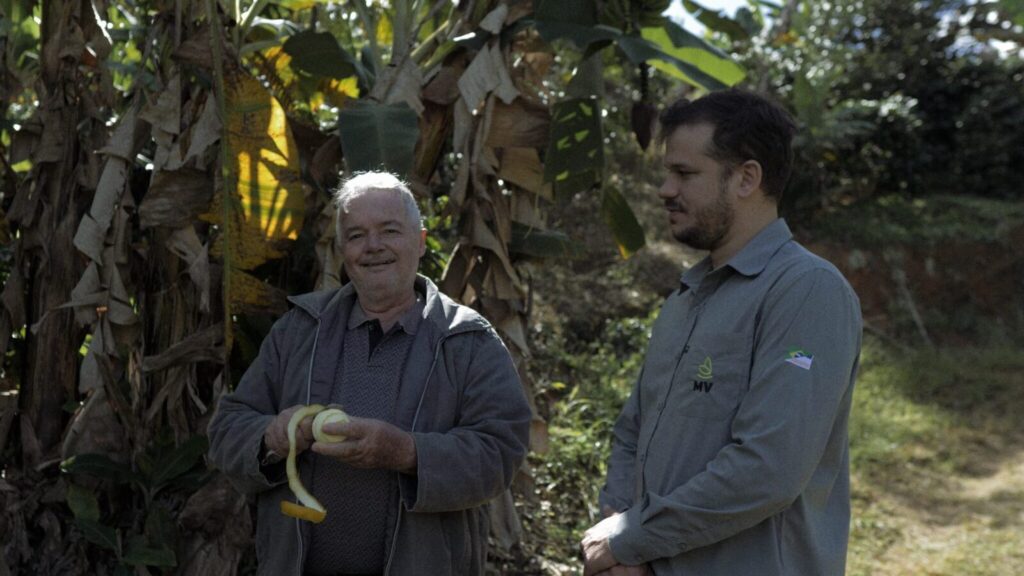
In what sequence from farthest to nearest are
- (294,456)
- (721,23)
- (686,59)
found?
(721,23) < (686,59) < (294,456)

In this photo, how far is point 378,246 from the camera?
8.07 feet

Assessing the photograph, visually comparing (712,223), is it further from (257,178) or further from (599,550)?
(257,178)

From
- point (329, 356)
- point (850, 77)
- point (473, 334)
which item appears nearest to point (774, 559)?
point (473, 334)

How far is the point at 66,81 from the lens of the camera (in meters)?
3.70

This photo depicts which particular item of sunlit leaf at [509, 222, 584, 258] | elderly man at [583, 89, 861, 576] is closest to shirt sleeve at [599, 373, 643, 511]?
elderly man at [583, 89, 861, 576]

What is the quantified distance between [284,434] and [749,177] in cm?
113

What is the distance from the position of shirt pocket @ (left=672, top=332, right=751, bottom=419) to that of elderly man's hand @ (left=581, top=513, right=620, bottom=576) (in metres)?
0.28

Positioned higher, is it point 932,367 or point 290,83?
point 290,83

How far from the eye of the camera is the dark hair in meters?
2.13

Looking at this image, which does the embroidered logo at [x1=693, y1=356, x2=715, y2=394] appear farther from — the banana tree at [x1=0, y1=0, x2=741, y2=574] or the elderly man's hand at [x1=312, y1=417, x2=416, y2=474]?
the banana tree at [x1=0, y1=0, x2=741, y2=574]

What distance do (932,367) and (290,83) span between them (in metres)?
5.54

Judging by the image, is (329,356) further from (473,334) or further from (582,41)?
(582,41)

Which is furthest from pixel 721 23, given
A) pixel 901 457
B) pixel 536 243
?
pixel 901 457

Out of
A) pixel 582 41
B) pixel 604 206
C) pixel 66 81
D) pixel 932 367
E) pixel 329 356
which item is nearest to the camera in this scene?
pixel 329 356
